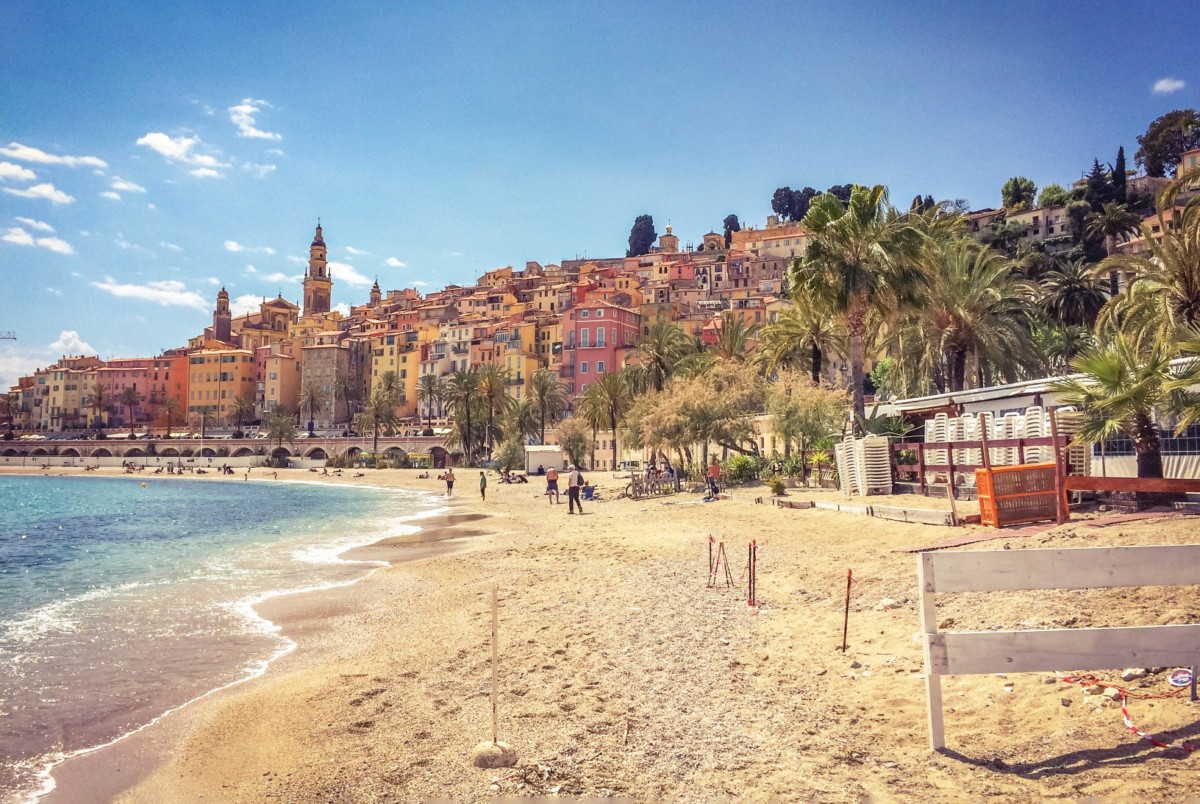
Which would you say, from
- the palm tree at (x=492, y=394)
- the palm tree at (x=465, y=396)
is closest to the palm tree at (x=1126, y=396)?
the palm tree at (x=492, y=394)

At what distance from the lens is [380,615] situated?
14617mm

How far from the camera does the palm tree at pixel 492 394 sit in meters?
88.5

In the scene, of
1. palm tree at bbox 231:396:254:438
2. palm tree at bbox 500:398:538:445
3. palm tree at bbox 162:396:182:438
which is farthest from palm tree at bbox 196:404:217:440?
palm tree at bbox 500:398:538:445

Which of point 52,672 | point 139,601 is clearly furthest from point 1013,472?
point 139,601

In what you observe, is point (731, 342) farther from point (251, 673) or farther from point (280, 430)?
point (280, 430)

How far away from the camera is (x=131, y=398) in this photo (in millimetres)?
153125

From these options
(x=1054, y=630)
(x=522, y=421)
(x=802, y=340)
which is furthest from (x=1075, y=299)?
(x=522, y=421)

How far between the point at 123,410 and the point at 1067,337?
534ft

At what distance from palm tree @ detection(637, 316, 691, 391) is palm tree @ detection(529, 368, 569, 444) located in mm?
27714

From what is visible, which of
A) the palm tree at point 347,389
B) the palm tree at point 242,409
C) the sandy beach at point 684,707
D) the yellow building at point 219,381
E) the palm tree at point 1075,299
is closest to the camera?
the sandy beach at point 684,707

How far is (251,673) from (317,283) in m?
185

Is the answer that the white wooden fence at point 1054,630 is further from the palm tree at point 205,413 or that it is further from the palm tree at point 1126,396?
the palm tree at point 205,413

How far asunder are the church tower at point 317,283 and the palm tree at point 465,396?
100313mm

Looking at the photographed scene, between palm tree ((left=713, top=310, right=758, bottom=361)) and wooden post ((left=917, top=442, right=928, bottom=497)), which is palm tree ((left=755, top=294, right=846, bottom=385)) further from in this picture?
wooden post ((left=917, top=442, right=928, bottom=497))
